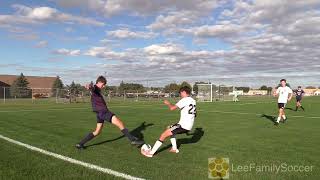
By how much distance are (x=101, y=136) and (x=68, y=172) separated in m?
5.15

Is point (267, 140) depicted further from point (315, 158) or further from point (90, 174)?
point (90, 174)

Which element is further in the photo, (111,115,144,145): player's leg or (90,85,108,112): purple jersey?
(90,85,108,112): purple jersey

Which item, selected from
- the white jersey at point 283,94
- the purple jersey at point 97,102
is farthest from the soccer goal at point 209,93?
the purple jersey at point 97,102

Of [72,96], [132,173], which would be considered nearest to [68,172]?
[132,173]

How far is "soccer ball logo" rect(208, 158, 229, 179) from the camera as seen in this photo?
6.59 metres

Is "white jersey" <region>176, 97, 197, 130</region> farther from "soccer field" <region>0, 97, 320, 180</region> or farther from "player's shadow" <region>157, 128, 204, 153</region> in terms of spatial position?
"player's shadow" <region>157, 128, 204, 153</region>

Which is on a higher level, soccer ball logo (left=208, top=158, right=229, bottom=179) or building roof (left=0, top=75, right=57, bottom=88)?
building roof (left=0, top=75, right=57, bottom=88)

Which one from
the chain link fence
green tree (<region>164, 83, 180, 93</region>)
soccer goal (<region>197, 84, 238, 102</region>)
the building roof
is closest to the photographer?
the chain link fence

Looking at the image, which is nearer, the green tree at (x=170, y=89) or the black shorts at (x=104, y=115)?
the black shorts at (x=104, y=115)

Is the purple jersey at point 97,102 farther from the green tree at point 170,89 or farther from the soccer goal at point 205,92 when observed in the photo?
the green tree at point 170,89

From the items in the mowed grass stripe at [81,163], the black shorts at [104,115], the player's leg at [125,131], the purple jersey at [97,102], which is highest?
the purple jersey at [97,102]

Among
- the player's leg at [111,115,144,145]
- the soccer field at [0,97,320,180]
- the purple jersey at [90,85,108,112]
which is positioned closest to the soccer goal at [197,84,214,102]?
the soccer field at [0,97,320,180]

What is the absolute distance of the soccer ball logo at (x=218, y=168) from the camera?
21.6 feet

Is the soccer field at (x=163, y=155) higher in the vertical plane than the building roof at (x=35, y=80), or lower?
lower
